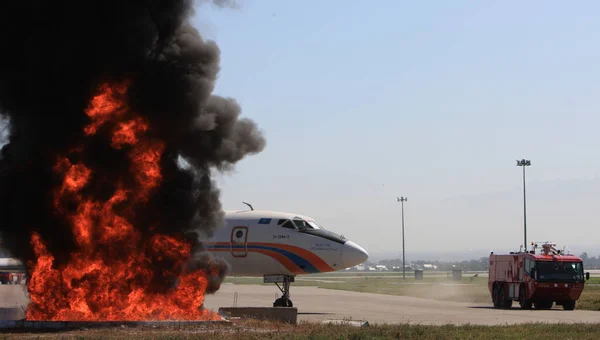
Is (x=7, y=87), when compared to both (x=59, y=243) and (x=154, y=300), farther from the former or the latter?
(x=154, y=300)

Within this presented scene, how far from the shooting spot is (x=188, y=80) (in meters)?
25.4

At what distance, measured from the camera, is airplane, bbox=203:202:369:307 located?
1378 inches

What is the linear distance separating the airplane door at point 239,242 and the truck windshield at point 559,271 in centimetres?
1444

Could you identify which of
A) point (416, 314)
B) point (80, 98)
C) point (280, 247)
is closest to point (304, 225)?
point (280, 247)

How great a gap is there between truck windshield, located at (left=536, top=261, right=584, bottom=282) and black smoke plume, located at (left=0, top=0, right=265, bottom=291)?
21.4 metres

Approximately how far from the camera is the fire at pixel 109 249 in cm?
2391

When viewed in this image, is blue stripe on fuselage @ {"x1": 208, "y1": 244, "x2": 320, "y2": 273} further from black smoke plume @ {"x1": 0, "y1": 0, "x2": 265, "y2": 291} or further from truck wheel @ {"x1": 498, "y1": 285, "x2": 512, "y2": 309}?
truck wheel @ {"x1": 498, "y1": 285, "x2": 512, "y2": 309}

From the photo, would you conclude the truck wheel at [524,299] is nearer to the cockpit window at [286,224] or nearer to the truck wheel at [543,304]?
the truck wheel at [543,304]

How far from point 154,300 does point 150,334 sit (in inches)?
141

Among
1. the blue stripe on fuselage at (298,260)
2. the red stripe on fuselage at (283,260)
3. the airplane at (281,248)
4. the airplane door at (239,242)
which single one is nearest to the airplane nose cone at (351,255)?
the airplane at (281,248)

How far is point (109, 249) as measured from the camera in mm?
24109

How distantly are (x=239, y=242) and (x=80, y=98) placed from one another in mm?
12950

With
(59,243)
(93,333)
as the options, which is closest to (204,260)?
(59,243)

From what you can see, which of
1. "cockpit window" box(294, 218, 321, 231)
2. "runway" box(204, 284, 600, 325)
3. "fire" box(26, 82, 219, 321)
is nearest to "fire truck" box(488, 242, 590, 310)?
"runway" box(204, 284, 600, 325)
